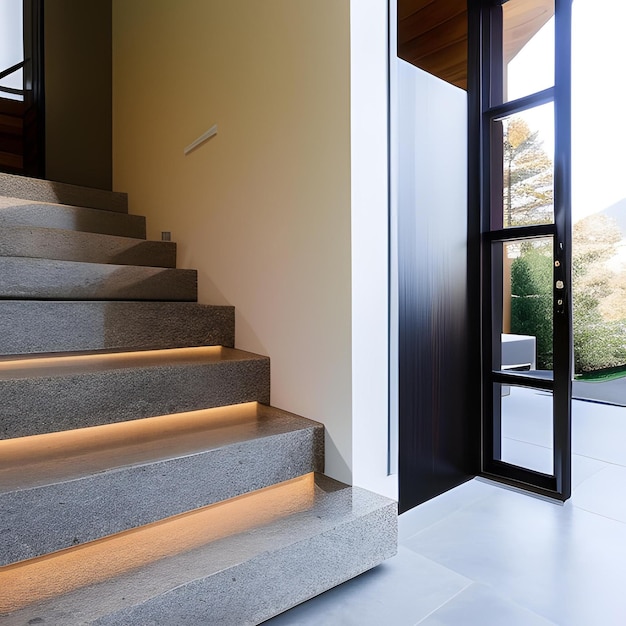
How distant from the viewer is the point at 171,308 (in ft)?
7.41

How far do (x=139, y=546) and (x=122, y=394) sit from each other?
551mm

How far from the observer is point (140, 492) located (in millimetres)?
1357

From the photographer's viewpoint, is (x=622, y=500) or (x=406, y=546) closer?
(x=406, y=546)

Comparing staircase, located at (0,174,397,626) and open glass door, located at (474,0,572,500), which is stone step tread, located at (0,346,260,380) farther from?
open glass door, located at (474,0,572,500)

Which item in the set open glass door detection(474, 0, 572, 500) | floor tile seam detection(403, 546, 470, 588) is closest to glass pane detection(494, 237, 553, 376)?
open glass door detection(474, 0, 572, 500)

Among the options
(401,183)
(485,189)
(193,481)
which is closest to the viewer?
(193,481)

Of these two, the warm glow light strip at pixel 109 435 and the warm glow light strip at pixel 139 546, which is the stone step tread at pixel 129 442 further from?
the warm glow light strip at pixel 139 546

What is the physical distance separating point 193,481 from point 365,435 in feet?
2.07

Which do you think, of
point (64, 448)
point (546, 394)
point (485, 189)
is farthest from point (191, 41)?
point (546, 394)

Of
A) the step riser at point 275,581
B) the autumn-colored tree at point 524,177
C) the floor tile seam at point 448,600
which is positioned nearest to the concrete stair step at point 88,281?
the step riser at point 275,581

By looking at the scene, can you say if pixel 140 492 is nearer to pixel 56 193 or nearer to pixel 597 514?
pixel 597 514

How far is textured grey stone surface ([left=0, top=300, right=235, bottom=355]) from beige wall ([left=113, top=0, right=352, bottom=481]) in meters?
0.17

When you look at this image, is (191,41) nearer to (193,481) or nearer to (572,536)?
(193,481)

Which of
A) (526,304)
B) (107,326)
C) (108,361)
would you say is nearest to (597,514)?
(526,304)
